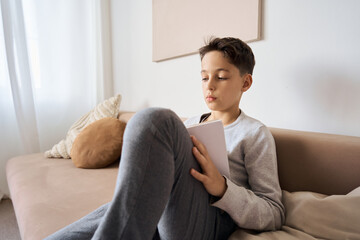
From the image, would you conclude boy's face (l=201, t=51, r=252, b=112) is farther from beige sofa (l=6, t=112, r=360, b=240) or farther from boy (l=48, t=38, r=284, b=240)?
beige sofa (l=6, t=112, r=360, b=240)

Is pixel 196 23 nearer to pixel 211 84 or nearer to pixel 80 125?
pixel 211 84

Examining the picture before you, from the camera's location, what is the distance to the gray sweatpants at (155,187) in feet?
1.51

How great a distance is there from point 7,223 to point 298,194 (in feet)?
5.85

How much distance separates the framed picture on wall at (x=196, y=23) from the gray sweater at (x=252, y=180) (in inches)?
19.3

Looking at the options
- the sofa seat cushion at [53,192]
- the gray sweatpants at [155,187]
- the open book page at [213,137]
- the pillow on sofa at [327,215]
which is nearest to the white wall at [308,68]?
the pillow on sofa at [327,215]

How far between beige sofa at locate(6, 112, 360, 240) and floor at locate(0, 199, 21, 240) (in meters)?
0.42

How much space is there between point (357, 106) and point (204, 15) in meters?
0.88

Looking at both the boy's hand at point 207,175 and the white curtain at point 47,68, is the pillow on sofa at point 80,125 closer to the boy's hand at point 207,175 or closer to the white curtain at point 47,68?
the white curtain at point 47,68

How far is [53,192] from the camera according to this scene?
1.06m

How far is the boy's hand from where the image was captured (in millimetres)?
575

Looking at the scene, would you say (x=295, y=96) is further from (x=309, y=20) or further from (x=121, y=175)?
(x=121, y=175)

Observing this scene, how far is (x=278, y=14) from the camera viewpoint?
995 millimetres

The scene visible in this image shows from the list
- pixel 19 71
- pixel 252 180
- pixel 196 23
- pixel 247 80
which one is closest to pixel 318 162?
pixel 252 180

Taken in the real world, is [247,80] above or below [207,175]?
above
